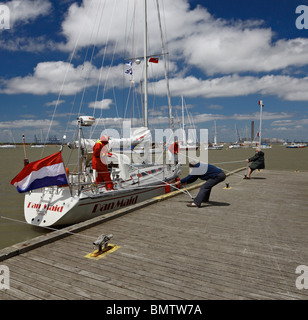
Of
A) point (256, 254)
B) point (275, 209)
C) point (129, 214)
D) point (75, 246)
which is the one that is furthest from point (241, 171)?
point (75, 246)

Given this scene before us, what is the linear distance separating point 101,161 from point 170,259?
6050mm

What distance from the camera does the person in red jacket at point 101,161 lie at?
9.65 metres

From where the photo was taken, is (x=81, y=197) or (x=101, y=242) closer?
(x=101, y=242)

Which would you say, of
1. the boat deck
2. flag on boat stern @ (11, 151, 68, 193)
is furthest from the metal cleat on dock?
flag on boat stern @ (11, 151, 68, 193)

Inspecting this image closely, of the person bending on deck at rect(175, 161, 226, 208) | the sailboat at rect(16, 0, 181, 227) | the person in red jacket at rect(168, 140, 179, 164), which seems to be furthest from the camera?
the person in red jacket at rect(168, 140, 179, 164)

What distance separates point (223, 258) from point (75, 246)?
3013mm

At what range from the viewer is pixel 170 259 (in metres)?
4.48

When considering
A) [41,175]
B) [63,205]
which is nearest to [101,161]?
[63,205]

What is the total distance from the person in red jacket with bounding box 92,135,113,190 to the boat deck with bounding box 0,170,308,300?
286 cm

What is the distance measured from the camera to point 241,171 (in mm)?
18812

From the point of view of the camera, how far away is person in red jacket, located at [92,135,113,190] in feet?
31.7

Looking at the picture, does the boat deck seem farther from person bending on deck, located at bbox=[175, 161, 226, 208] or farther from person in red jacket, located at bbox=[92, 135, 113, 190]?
person in red jacket, located at bbox=[92, 135, 113, 190]

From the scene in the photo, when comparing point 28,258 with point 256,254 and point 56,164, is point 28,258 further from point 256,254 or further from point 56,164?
point 256,254

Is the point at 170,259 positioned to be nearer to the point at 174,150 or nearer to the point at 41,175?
the point at 41,175
